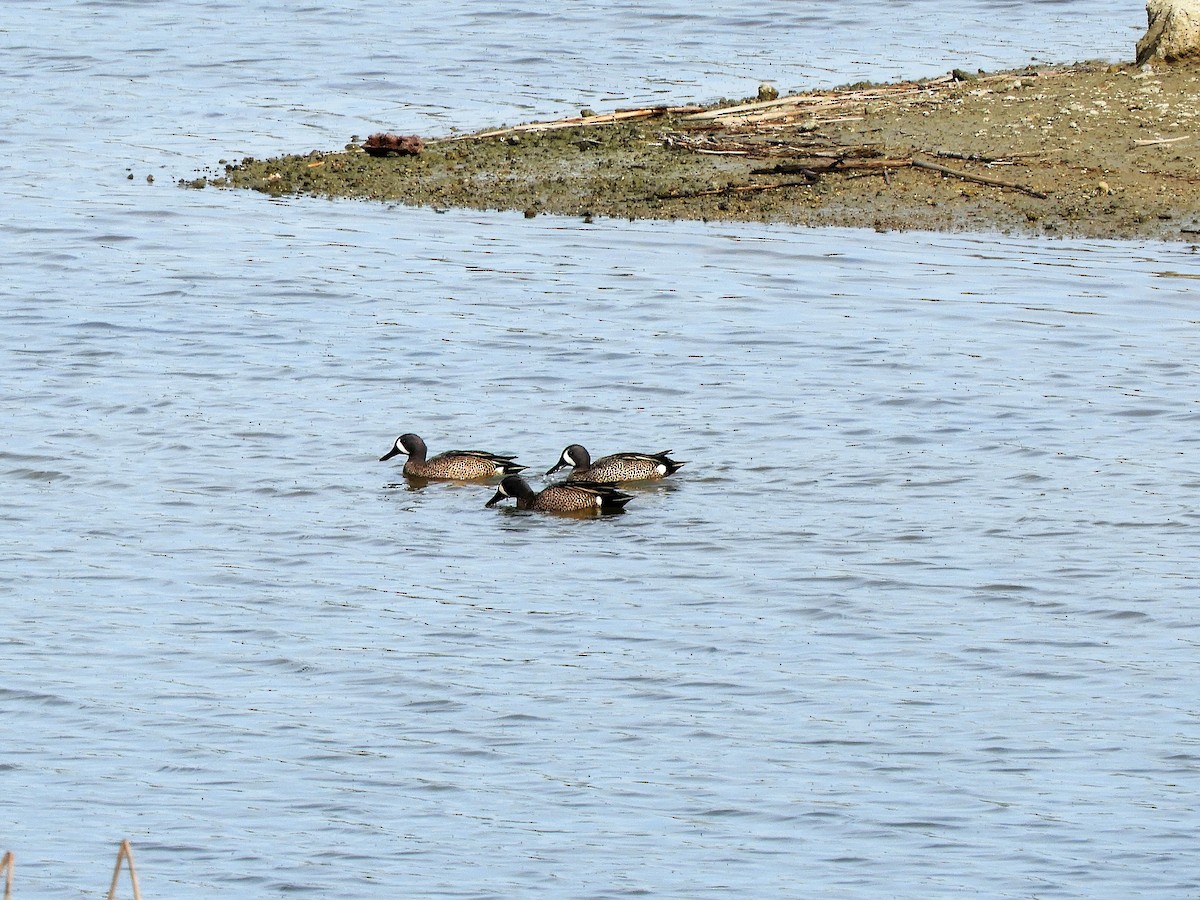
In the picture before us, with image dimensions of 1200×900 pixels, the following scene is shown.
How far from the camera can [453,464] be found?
40.3 ft

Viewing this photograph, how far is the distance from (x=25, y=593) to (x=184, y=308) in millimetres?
6307

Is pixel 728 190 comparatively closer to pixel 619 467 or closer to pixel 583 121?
pixel 583 121

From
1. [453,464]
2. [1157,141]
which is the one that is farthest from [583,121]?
[453,464]

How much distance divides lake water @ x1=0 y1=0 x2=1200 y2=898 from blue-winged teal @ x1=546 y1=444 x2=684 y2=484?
161 millimetres

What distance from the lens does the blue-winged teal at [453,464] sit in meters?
12.3

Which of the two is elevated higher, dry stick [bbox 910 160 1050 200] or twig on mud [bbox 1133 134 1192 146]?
twig on mud [bbox 1133 134 1192 146]

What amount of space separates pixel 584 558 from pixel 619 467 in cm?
117

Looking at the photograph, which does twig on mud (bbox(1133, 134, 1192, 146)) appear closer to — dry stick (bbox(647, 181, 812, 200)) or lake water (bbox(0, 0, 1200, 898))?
lake water (bbox(0, 0, 1200, 898))

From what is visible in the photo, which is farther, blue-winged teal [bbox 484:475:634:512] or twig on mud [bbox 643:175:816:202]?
twig on mud [bbox 643:175:816:202]

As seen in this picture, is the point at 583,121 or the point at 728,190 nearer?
the point at 728,190

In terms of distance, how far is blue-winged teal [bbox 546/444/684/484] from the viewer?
11891mm

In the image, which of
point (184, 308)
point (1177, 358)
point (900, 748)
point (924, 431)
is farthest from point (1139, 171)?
point (900, 748)

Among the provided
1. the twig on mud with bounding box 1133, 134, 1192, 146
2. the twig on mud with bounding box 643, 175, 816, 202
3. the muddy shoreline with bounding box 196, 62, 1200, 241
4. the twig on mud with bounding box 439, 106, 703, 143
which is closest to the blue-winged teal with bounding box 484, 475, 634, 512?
the muddy shoreline with bounding box 196, 62, 1200, 241

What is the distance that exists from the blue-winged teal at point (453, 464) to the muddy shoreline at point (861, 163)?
5856 mm
